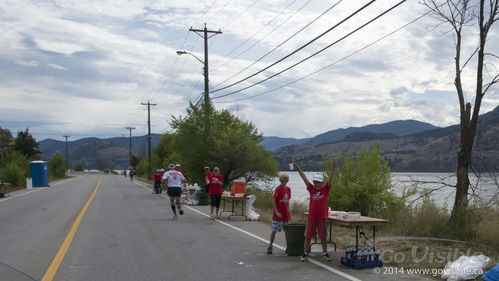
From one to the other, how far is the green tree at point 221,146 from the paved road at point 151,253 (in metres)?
14.9

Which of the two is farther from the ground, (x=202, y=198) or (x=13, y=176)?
(x=13, y=176)

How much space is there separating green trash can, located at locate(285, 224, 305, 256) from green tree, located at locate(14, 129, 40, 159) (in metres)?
85.6

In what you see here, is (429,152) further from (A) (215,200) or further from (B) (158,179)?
(A) (215,200)

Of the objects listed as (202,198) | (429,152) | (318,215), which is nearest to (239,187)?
(202,198)

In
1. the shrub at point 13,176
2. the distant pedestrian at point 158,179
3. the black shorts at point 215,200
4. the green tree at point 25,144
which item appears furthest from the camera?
the green tree at point 25,144

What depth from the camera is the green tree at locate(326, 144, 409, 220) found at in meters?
17.5

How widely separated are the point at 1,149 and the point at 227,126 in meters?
55.3

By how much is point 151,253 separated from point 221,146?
2052cm

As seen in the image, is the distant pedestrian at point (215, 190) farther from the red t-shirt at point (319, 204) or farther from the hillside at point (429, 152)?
the red t-shirt at point (319, 204)

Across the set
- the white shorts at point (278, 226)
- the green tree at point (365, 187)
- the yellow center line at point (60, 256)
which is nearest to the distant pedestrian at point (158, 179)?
the green tree at point (365, 187)

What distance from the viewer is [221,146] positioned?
30.0 m

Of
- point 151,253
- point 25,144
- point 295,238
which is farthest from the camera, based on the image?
point 25,144

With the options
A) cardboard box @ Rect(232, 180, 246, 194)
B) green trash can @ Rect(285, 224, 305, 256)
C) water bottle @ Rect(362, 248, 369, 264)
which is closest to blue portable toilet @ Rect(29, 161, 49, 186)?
cardboard box @ Rect(232, 180, 246, 194)

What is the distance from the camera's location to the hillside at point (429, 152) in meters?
12.9
